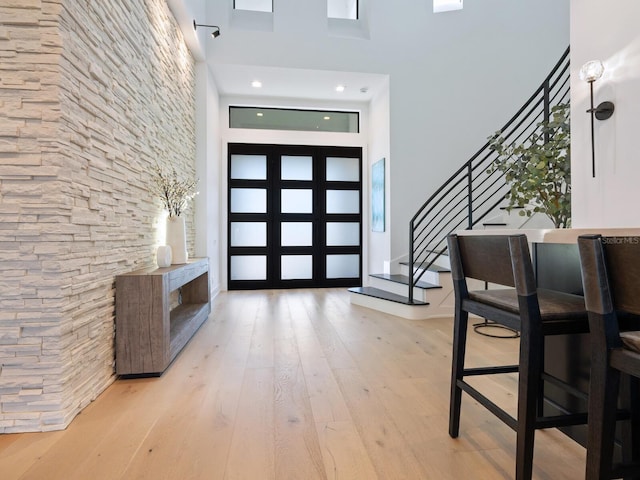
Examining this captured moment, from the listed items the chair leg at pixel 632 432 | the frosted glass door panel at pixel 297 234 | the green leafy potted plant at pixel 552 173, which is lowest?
the chair leg at pixel 632 432

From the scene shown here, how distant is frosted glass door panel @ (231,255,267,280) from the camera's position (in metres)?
5.62

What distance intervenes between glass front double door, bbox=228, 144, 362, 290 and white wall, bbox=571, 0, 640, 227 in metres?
4.11

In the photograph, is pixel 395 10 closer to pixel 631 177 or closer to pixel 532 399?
pixel 631 177

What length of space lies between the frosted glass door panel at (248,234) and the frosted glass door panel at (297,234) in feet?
1.12

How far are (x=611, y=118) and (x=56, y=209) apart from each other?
2.85 metres

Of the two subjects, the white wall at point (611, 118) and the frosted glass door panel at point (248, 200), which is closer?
the white wall at point (611, 118)

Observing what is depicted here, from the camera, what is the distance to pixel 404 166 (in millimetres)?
4988

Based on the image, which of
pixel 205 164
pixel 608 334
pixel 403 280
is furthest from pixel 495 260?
pixel 205 164

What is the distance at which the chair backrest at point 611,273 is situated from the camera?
0.74m

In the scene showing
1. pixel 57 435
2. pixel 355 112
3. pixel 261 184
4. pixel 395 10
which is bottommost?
pixel 57 435

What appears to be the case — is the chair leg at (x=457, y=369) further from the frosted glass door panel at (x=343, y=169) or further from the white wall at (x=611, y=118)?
the frosted glass door panel at (x=343, y=169)

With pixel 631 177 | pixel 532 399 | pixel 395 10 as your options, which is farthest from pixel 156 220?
pixel 395 10

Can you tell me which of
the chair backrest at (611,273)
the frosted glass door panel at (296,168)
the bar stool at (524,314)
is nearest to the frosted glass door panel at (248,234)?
the frosted glass door panel at (296,168)

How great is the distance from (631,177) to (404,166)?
3.48m
